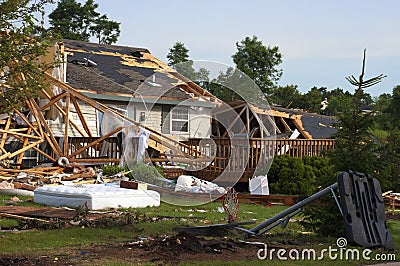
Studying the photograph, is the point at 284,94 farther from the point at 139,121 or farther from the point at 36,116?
the point at 36,116

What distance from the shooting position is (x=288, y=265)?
297 inches

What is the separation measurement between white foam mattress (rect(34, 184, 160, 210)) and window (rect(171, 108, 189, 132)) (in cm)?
1117

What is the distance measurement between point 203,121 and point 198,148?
4576mm

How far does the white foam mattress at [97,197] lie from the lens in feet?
43.9

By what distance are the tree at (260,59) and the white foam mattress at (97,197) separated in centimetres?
3454

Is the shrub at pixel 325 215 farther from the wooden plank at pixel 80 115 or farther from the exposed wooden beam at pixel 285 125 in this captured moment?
the exposed wooden beam at pixel 285 125

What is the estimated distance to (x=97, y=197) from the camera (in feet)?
43.9

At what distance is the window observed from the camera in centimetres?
2583

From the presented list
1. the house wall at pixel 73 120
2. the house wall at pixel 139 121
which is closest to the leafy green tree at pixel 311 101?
the house wall at pixel 139 121

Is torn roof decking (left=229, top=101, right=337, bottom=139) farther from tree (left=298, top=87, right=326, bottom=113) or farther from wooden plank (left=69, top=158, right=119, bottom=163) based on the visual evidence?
tree (left=298, top=87, right=326, bottom=113)

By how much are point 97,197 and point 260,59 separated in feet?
121

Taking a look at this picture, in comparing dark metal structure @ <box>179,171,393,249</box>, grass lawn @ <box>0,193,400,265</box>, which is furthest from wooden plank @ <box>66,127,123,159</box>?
dark metal structure @ <box>179,171,393,249</box>

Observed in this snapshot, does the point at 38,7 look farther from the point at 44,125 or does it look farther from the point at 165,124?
the point at 165,124

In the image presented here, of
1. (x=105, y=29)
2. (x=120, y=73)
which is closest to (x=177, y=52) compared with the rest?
(x=105, y=29)
